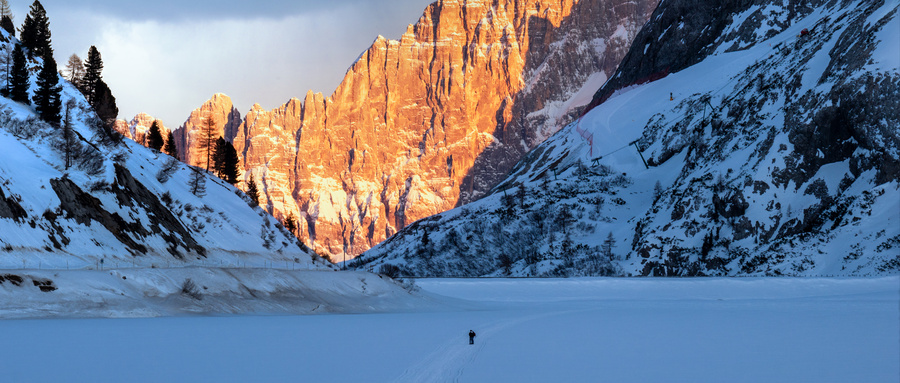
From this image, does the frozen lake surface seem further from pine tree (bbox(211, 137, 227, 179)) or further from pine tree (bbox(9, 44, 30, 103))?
pine tree (bbox(211, 137, 227, 179))

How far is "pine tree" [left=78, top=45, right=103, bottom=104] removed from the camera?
11950 cm

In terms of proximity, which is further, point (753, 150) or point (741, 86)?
point (741, 86)

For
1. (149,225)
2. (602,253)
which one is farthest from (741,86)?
(149,225)

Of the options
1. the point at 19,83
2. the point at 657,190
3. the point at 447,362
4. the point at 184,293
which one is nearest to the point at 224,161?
the point at 19,83

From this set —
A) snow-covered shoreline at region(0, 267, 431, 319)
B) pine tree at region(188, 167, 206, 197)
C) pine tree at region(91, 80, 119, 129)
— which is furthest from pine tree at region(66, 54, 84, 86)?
snow-covered shoreline at region(0, 267, 431, 319)

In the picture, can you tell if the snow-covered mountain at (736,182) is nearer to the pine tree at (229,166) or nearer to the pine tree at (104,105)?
the pine tree at (229,166)

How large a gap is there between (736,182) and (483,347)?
96.7 metres

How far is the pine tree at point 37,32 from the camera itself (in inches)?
4092

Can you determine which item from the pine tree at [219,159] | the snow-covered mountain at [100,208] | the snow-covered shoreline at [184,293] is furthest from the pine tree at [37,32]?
the snow-covered shoreline at [184,293]

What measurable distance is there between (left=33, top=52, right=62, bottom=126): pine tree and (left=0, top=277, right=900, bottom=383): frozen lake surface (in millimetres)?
43383

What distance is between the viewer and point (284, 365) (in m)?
26.6

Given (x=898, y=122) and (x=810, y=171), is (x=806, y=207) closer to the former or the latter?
(x=810, y=171)

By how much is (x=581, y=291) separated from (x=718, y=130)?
262 ft

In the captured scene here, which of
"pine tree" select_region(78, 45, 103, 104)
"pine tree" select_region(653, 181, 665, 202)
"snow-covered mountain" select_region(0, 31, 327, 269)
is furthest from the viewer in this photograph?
"pine tree" select_region(653, 181, 665, 202)
